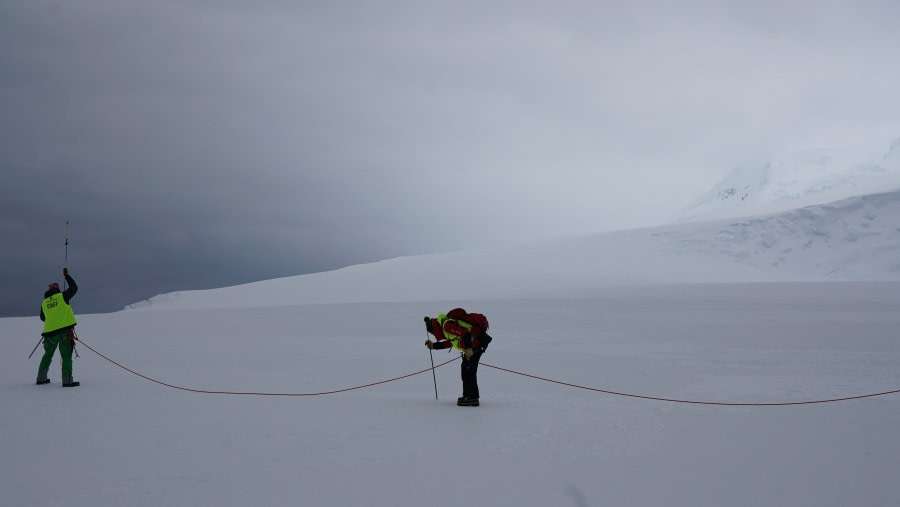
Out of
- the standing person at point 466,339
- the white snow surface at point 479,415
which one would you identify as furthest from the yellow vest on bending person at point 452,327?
the white snow surface at point 479,415

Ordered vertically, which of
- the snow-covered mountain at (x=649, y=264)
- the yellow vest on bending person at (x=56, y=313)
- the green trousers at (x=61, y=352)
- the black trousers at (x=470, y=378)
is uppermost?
the snow-covered mountain at (x=649, y=264)

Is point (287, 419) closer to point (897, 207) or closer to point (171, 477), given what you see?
point (171, 477)

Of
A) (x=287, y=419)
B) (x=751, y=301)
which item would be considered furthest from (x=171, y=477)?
(x=751, y=301)

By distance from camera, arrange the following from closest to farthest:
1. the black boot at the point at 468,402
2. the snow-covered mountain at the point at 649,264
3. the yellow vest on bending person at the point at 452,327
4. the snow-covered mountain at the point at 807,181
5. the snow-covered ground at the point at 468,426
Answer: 1. the snow-covered ground at the point at 468,426
2. the black boot at the point at 468,402
3. the yellow vest on bending person at the point at 452,327
4. the snow-covered mountain at the point at 649,264
5. the snow-covered mountain at the point at 807,181

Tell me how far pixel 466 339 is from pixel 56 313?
573 cm

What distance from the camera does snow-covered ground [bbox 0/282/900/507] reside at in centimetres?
365

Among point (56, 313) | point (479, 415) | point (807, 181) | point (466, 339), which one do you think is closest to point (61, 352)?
point (56, 313)

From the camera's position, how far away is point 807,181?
255 ft

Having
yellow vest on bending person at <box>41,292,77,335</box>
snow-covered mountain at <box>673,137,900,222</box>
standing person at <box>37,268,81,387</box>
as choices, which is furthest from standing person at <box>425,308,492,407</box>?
snow-covered mountain at <box>673,137,900,222</box>

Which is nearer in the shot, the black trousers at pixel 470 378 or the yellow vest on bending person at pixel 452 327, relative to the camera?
the black trousers at pixel 470 378

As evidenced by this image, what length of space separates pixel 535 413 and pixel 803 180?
91.6m

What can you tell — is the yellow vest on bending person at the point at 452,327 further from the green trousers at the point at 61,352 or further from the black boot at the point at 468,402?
the green trousers at the point at 61,352

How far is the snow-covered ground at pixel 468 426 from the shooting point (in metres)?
3.65

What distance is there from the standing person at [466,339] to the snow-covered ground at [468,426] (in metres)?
0.26
